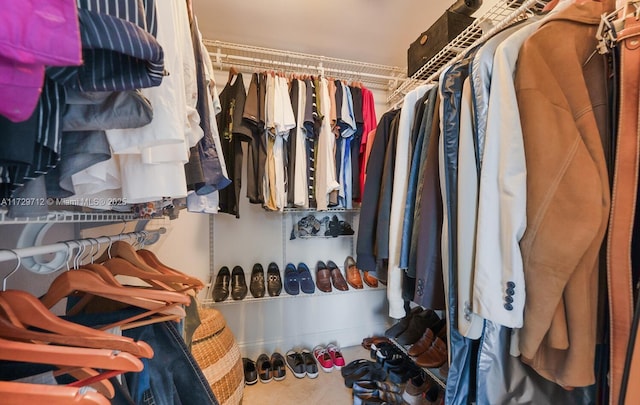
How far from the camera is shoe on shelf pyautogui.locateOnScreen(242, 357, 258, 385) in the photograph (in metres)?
1.41

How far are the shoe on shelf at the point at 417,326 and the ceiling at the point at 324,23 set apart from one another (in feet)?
5.50

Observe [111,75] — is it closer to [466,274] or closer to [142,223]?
[466,274]

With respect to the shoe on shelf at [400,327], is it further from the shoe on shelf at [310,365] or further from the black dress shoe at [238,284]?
the black dress shoe at [238,284]

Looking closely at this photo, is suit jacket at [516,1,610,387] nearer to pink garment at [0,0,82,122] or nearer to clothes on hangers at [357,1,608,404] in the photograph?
clothes on hangers at [357,1,608,404]

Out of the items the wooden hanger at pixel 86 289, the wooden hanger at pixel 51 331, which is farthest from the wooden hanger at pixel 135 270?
the wooden hanger at pixel 51 331

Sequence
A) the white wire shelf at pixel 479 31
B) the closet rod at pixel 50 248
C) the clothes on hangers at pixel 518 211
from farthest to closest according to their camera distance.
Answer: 1. the white wire shelf at pixel 479 31
2. the clothes on hangers at pixel 518 211
3. the closet rod at pixel 50 248

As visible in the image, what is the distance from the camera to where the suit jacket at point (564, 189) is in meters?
0.50

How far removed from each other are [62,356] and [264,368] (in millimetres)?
1435

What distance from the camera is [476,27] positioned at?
950 millimetres

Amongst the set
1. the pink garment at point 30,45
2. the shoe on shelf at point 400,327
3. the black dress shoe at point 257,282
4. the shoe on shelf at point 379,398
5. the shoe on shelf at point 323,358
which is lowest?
the shoe on shelf at point 323,358

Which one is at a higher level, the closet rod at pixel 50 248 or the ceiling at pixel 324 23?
the ceiling at pixel 324 23

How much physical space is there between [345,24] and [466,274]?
147cm

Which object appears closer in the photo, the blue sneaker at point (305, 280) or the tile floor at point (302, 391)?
the tile floor at point (302, 391)

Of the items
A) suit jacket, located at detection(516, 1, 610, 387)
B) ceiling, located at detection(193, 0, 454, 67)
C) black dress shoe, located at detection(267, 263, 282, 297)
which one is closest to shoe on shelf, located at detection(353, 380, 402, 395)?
black dress shoe, located at detection(267, 263, 282, 297)
